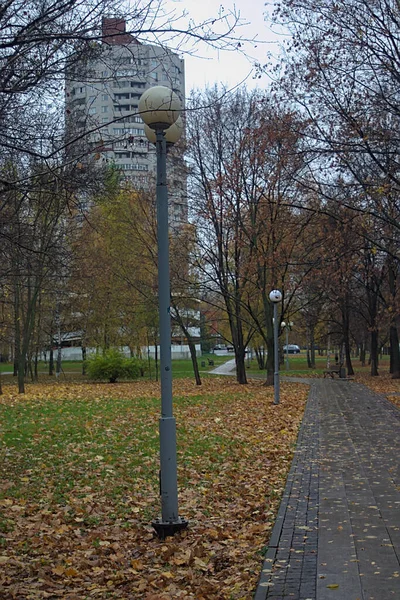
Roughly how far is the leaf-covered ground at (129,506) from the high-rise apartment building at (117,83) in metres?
3.74

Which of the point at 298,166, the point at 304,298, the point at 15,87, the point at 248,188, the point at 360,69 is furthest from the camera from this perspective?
the point at 304,298

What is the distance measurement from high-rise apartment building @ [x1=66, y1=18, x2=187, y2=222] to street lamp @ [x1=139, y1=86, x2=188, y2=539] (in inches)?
6.7

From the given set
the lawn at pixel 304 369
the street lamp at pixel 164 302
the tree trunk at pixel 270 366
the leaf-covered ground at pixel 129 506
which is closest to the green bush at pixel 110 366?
the tree trunk at pixel 270 366

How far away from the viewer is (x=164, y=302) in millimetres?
7082

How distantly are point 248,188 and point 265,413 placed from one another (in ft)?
47.9

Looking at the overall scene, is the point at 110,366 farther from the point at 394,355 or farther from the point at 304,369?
the point at 304,369

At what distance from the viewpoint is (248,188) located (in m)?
31.1

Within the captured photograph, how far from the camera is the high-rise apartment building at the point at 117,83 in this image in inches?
265

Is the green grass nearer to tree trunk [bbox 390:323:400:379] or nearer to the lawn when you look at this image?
the lawn

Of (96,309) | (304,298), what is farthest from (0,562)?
(96,309)

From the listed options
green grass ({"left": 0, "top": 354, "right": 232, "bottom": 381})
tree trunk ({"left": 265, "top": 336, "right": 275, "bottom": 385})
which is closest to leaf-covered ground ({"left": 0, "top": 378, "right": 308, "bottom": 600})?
tree trunk ({"left": 265, "top": 336, "right": 275, "bottom": 385})

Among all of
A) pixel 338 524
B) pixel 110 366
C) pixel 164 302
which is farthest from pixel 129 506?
pixel 110 366

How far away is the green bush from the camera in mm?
38969

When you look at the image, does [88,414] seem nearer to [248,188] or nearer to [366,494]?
[366,494]
